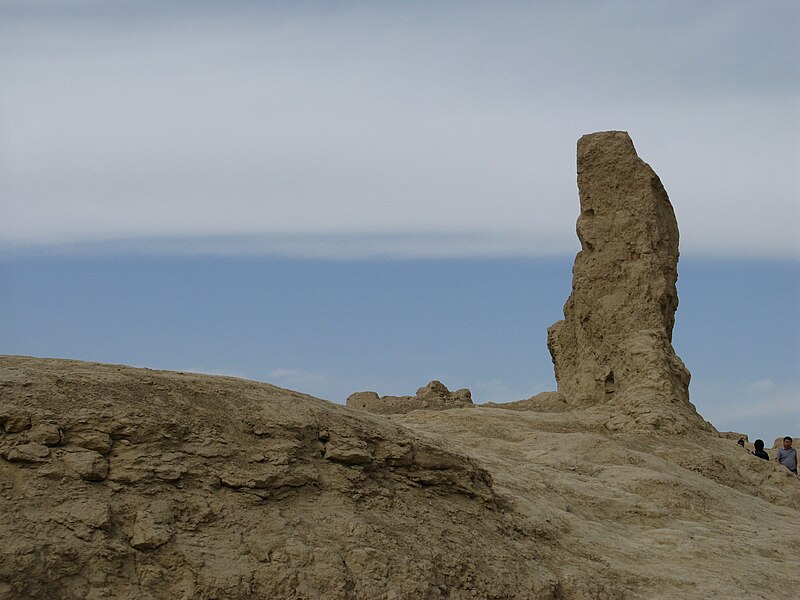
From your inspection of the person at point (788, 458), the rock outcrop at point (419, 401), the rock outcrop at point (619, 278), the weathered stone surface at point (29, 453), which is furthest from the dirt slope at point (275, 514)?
the rock outcrop at point (419, 401)

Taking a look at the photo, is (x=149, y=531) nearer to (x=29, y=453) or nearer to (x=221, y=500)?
(x=221, y=500)

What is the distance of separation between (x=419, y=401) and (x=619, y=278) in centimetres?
556

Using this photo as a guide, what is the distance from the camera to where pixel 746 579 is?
9109 millimetres

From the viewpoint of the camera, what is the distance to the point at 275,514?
7.07 meters

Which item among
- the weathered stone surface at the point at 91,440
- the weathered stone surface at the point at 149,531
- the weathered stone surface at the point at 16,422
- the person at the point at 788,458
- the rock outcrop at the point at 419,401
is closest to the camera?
the weathered stone surface at the point at 149,531

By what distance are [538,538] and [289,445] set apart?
2.62 meters

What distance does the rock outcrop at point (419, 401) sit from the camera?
2192 cm

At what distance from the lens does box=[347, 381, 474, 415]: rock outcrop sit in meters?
21.9

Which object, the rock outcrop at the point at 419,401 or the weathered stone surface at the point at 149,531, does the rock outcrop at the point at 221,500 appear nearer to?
the weathered stone surface at the point at 149,531

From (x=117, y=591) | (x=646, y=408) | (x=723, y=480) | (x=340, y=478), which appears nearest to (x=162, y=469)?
(x=117, y=591)

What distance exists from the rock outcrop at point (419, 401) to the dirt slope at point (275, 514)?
448 inches

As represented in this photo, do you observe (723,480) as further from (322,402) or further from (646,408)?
(322,402)

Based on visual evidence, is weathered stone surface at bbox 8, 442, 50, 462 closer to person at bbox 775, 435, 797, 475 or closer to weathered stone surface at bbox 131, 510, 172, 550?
weathered stone surface at bbox 131, 510, 172, 550

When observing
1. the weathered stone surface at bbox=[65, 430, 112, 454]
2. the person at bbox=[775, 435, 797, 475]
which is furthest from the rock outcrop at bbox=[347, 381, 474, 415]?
the weathered stone surface at bbox=[65, 430, 112, 454]
